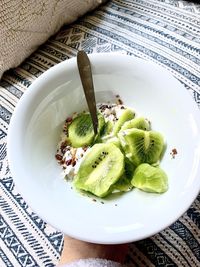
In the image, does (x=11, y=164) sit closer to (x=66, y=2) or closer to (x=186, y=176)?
(x=186, y=176)

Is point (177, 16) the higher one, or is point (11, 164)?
point (177, 16)

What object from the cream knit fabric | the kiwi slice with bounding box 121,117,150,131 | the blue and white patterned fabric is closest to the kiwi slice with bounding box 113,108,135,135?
the kiwi slice with bounding box 121,117,150,131

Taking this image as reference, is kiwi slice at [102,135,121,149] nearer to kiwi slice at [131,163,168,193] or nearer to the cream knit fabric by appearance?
kiwi slice at [131,163,168,193]

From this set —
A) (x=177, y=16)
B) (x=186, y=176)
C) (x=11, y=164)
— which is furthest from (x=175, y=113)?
(x=177, y=16)

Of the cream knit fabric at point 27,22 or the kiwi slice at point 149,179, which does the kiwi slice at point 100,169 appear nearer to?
the kiwi slice at point 149,179

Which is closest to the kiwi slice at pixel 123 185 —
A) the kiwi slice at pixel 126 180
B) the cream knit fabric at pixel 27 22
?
the kiwi slice at pixel 126 180

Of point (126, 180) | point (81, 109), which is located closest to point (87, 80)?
point (81, 109)
